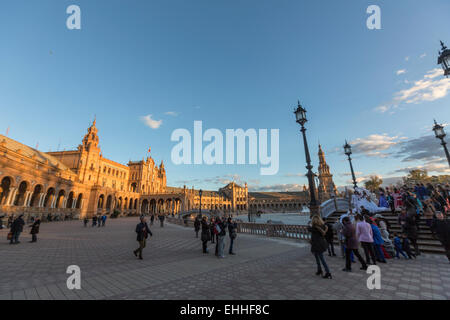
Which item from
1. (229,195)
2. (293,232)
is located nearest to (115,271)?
(293,232)

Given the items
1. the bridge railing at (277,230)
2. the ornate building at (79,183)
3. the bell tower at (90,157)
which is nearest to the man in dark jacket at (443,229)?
the bridge railing at (277,230)

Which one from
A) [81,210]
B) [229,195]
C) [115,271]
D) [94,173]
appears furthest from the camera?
[229,195]

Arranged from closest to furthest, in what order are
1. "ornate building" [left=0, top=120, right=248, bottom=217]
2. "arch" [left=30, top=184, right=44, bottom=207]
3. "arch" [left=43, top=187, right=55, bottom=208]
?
"ornate building" [left=0, top=120, right=248, bottom=217]
"arch" [left=30, top=184, right=44, bottom=207]
"arch" [left=43, top=187, right=55, bottom=208]

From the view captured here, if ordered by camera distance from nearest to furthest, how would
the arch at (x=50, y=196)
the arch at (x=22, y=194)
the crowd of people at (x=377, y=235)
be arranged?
the crowd of people at (x=377, y=235), the arch at (x=22, y=194), the arch at (x=50, y=196)

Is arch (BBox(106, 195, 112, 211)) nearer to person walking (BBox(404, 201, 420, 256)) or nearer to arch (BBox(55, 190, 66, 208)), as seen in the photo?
arch (BBox(55, 190, 66, 208))

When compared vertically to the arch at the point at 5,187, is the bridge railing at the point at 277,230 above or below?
below

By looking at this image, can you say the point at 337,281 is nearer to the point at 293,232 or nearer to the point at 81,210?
the point at 293,232

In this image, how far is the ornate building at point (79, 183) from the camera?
29.8 meters

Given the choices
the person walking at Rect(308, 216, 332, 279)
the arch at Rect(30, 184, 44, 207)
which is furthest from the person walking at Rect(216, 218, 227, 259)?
the arch at Rect(30, 184, 44, 207)

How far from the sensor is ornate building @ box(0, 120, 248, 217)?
29848 millimetres

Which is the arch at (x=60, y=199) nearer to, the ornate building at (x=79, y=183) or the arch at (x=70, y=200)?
the ornate building at (x=79, y=183)
